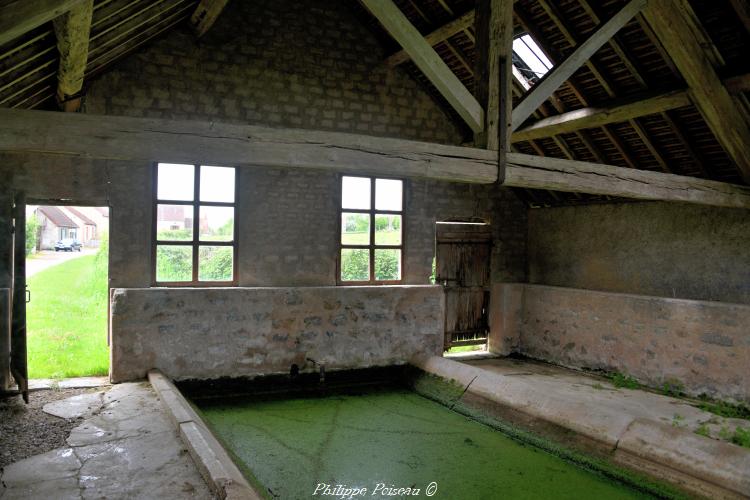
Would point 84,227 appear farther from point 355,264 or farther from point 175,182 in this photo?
point 355,264

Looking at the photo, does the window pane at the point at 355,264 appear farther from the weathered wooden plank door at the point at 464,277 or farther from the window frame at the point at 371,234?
the weathered wooden plank door at the point at 464,277

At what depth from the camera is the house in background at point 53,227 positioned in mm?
17781

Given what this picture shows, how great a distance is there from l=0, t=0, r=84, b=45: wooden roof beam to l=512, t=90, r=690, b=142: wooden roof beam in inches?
194

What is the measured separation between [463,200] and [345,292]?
94.0 inches

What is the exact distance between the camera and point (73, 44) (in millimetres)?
3361

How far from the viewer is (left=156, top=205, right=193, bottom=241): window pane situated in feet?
19.8

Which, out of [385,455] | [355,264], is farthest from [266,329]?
[385,455]

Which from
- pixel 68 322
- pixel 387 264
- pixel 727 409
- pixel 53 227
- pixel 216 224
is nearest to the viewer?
pixel 727 409

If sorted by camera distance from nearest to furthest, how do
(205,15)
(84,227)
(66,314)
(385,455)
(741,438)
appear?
(741,438), (385,455), (205,15), (66,314), (84,227)

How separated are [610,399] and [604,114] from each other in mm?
3019

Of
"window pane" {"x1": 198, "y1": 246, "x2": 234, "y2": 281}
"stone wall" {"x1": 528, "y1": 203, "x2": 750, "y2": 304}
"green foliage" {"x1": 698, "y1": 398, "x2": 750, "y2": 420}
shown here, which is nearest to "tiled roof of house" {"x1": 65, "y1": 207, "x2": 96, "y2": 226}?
"window pane" {"x1": 198, "y1": 246, "x2": 234, "y2": 281}

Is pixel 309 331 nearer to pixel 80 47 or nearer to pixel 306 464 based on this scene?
pixel 306 464

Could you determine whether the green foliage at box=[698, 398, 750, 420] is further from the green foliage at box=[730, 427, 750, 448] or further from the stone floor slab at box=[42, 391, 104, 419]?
the stone floor slab at box=[42, 391, 104, 419]

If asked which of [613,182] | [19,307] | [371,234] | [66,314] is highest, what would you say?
[613,182]
